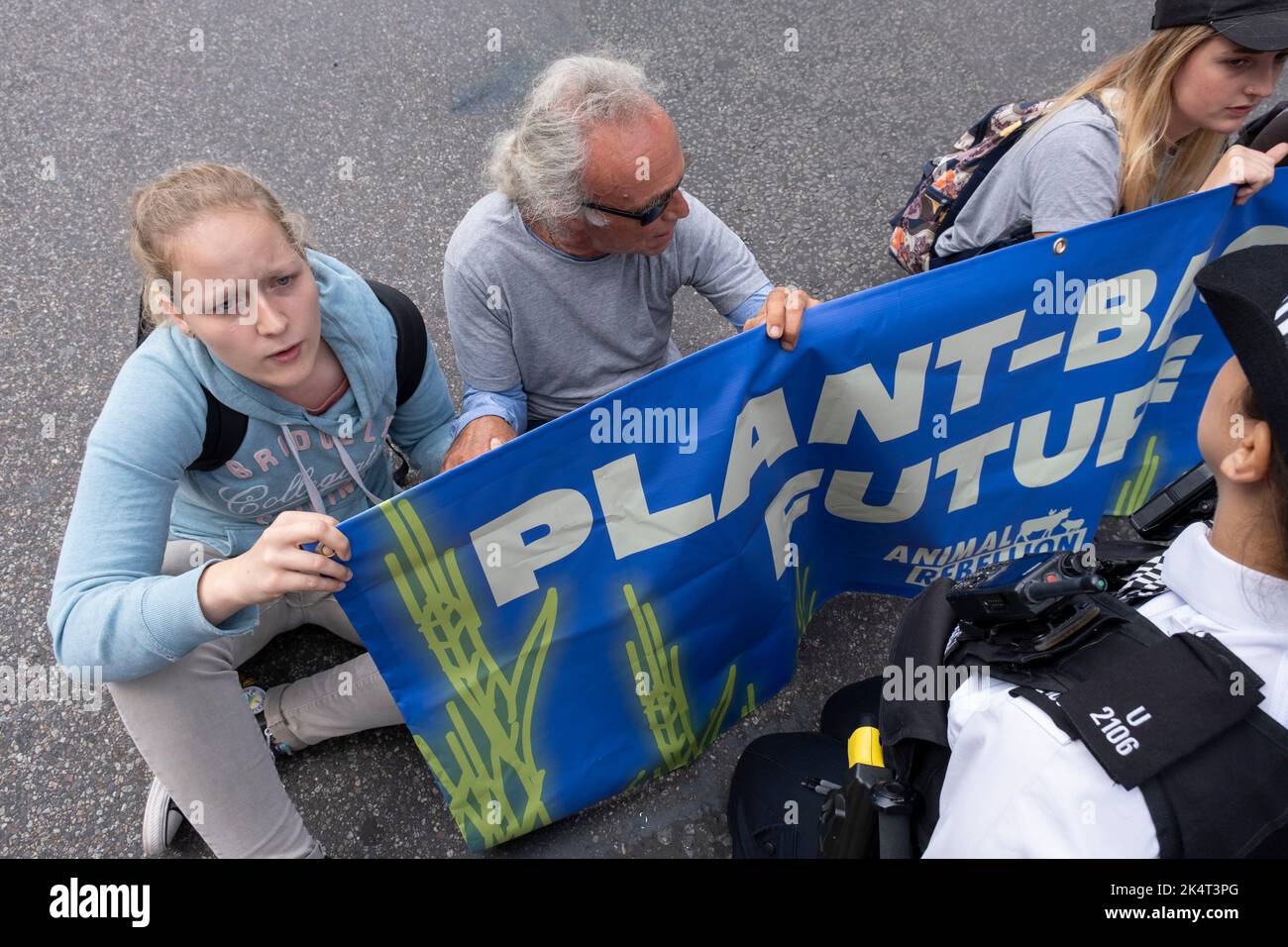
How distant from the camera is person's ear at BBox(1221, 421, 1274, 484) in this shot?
129cm

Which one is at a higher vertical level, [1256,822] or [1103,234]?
[1103,234]

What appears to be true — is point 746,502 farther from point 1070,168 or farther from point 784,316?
point 1070,168

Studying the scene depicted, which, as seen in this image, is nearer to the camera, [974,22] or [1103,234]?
[1103,234]

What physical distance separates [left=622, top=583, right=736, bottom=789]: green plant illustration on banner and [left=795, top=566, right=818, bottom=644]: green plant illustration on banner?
0.24m

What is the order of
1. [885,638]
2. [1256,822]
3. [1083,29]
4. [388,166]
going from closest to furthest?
1. [1256,822]
2. [885,638]
3. [388,166]
4. [1083,29]

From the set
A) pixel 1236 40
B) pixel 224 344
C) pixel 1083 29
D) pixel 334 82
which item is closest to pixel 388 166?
pixel 334 82

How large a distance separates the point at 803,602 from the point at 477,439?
98 centimetres

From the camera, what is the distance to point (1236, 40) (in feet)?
7.54

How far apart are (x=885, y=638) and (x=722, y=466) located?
1156 millimetres

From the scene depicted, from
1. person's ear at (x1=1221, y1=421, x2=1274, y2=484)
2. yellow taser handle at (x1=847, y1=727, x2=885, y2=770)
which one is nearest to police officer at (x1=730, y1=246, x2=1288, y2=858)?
person's ear at (x1=1221, y1=421, x2=1274, y2=484)

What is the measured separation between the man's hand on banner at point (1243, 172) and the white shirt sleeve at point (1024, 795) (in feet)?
5.32

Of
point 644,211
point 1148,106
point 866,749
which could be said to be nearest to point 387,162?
point 644,211

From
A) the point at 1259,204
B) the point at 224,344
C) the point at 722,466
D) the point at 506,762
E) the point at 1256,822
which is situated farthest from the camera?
the point at 1259,204
